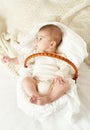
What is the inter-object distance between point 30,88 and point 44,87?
61 mm

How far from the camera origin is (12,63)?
5.10 feet

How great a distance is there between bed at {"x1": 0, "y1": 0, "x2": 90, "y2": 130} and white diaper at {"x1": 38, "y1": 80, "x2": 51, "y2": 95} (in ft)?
0.35

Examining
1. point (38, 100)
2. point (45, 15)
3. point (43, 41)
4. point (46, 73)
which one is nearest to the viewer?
point (38, 100)

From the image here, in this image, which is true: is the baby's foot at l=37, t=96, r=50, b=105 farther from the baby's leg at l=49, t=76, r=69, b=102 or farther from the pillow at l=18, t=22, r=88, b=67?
the pillow at l=18, t=22, r=88, b=67

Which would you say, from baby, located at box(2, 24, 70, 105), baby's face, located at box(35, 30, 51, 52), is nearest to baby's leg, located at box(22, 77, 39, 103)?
baby, located at box(2, 24, 70, 105)

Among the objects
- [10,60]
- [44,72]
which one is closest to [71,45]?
[44,72]

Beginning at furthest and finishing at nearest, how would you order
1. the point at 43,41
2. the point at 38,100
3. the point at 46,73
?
the point at 43,41 < the point at 46,73 < the point at 38,100

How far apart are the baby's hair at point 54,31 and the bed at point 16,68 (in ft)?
0.64

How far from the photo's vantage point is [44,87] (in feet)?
4.13

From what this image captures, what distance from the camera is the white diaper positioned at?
125cm

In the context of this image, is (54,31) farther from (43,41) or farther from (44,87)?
(44,87)

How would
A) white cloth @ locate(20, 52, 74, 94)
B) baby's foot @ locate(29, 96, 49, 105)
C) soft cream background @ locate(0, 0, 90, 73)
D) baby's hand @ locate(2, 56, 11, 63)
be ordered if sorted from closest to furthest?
baby's foot @ locate(29, 96, 49, 105), white cloth @ locate(20, 52, 74, 94), baby's hand @ locate(2, 56, 11, 63), soft cream background @ locate(0, 0, 90, 73)

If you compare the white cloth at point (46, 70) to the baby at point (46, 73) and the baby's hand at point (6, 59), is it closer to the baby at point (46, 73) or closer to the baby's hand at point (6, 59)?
the baby at point (46, 73)

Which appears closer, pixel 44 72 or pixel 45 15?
pixel 44 72
